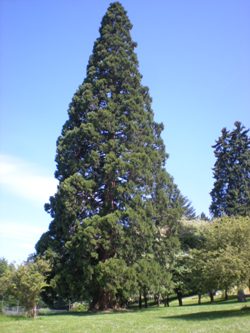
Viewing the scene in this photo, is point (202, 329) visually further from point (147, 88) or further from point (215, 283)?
point (147, 88)

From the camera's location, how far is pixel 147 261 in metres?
26.5

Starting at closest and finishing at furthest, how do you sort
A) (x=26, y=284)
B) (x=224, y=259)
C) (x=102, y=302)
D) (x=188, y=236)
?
(x=224, y=259) < (x=26, y=284) < (x=102, y=302) < (x=188, y=236)

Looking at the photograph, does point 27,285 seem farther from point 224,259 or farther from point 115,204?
point 224,259

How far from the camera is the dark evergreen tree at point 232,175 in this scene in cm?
4553

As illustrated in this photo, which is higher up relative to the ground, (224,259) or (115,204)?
(115,204)

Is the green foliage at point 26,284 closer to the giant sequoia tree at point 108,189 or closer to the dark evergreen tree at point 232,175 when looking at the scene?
the giant sequoia tree at point 108,189

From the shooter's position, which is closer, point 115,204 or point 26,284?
point 26,284

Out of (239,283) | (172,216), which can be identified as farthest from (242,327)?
(172,216)

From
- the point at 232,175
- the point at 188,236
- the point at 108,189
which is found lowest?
the point at 188,236

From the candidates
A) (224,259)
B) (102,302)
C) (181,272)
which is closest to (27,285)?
(102,302)

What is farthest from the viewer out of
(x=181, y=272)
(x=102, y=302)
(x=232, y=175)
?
(x=232, y=175)

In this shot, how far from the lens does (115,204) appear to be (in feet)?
91.2

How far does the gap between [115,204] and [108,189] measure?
1.24m

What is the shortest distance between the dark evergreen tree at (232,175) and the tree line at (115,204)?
54.3ft
